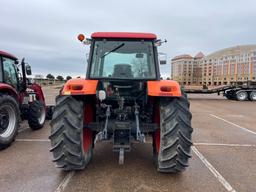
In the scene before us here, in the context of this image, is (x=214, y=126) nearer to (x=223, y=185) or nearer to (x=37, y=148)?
(x=223, y=185)

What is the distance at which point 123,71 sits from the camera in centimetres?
393

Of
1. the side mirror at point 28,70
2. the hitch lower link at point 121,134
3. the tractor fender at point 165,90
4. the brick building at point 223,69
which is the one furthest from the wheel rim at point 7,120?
the brick building at point 223,69

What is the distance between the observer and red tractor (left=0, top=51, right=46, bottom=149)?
4688 millimetres

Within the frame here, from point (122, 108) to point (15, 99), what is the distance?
111 inches

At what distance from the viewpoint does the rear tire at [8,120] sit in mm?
4543

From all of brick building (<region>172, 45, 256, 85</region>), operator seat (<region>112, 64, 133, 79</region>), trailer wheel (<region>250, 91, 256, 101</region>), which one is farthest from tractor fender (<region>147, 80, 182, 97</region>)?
brick building (<region>172, 45, 256, 85</region>)

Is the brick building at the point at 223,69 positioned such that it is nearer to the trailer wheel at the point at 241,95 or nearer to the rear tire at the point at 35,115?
the trailer wheel at the point at 241,95

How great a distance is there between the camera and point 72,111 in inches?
127

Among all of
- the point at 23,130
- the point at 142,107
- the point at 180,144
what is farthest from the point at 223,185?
the point at 23,130

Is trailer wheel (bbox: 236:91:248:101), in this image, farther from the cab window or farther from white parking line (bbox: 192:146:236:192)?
the cab window

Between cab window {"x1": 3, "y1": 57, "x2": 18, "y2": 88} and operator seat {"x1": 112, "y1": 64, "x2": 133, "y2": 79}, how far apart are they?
2.85 m

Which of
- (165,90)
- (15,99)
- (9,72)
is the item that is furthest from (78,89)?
(9,72)

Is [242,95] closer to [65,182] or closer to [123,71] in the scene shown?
[123,71]

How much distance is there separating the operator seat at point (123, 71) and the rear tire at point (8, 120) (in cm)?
231
